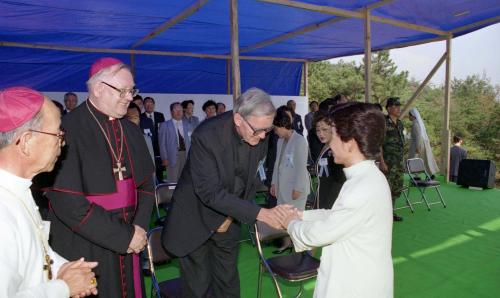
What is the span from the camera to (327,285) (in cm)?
177

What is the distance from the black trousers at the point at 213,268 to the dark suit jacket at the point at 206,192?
0.12m

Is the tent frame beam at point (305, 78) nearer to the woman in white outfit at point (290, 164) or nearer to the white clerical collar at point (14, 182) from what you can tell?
the woman in white outfit at point (290, 164)

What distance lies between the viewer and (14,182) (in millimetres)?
1231

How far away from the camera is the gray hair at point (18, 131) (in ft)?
3.93

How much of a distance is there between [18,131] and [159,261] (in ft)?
5.53

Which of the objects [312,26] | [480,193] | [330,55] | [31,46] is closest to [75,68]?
[31,46]

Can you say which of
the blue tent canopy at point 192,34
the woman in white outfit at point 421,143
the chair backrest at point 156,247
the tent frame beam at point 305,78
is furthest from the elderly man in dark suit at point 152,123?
the tent frame beam at point 305,78

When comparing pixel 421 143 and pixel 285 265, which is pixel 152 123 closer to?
pixel 285 265

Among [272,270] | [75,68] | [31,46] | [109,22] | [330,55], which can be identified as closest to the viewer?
[272,270]

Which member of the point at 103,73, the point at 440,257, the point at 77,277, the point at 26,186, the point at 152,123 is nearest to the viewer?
the point at 26,186

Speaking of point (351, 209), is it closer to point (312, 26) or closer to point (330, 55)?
point (312, 26)

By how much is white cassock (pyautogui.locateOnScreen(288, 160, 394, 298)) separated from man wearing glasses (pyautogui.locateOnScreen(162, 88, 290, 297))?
0.59m

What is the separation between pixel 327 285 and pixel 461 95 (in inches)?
1307

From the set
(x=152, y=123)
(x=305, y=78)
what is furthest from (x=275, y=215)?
(x=305, y=78)
